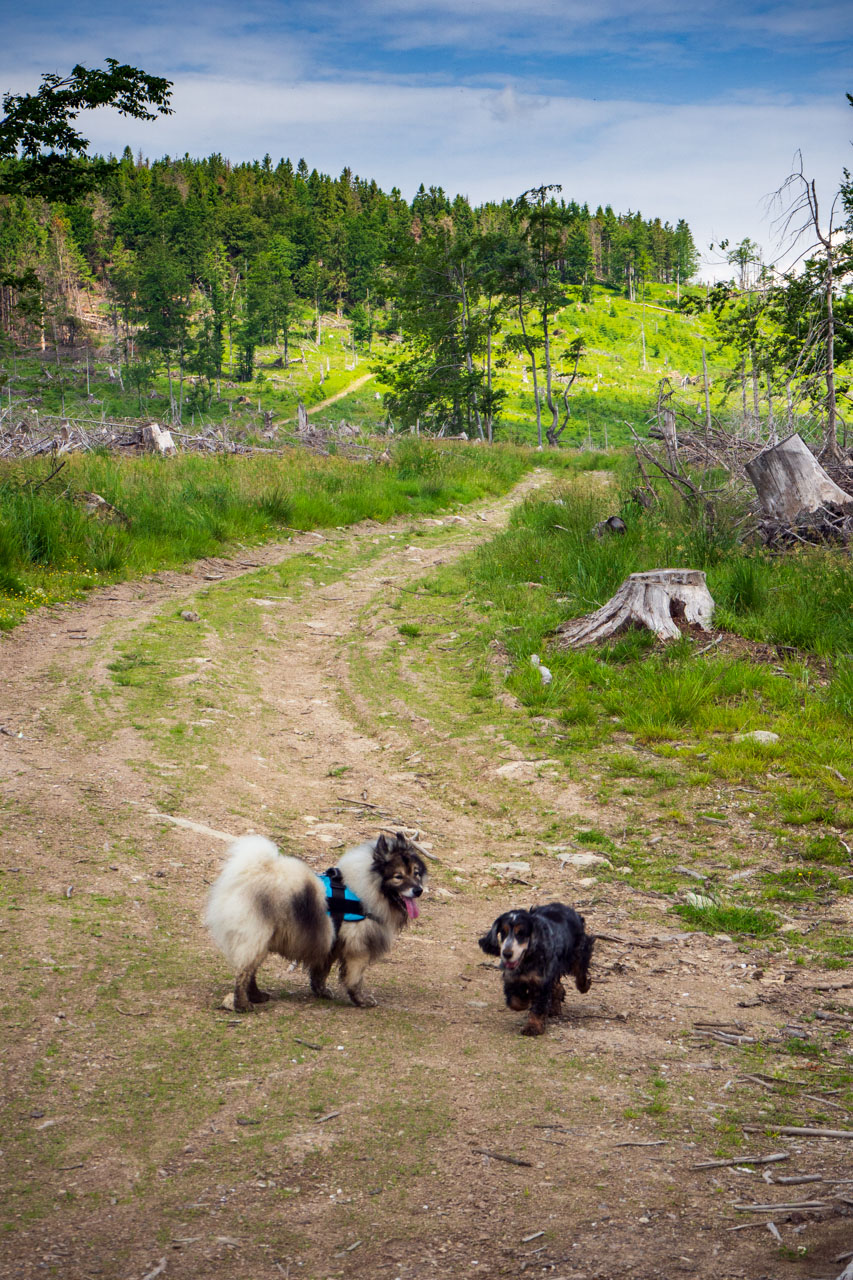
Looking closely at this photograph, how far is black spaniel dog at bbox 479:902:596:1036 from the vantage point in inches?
161

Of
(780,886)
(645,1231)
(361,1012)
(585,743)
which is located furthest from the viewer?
(585,743)

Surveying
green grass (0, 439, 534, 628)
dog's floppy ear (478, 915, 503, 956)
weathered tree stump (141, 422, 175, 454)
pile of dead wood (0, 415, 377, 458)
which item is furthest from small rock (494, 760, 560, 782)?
weathered tree stump (141, 422, 175, 454)

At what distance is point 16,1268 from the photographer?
7.70 ft

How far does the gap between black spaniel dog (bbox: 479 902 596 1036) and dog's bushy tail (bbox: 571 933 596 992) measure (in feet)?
0.07

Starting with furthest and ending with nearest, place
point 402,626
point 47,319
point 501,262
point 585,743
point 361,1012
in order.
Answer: point 47,319 < point 501,262 < point 402,626 < point 585,743 < point 361,1012

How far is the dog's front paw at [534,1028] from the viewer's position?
4059 mm

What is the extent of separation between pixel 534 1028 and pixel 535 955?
0.31 m

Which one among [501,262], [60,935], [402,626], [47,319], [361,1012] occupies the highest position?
[47,319]

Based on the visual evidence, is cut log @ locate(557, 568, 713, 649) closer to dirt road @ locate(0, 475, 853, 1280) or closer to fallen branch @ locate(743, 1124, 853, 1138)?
dirt road @ locate(0, 475, 853, 1280)

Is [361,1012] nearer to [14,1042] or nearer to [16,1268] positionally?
[14,1042]

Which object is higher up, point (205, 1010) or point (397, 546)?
point (397, 546)

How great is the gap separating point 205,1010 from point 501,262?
130 ft

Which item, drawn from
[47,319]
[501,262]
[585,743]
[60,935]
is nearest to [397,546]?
[585,743]

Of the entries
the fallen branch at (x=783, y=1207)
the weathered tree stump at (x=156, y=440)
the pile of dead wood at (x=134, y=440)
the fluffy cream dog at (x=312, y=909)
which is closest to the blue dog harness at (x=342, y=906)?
the fluffy cream dog at (x=312, y=909)
